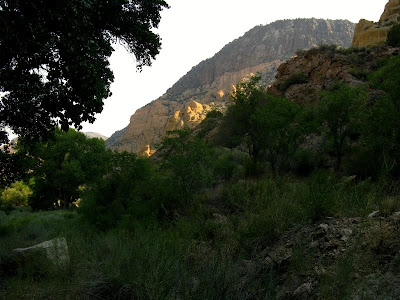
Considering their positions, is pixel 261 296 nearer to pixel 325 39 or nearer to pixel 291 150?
pixel 291 150

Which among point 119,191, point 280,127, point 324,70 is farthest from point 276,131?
point 324,70

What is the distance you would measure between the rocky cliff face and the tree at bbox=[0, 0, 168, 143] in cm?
9005

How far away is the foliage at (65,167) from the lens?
2570 centimetres

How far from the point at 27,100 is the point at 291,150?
46.5ft

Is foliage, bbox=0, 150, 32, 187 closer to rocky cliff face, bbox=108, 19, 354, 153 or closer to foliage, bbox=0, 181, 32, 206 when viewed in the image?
foliage, bbox=0, 181, 32, 206

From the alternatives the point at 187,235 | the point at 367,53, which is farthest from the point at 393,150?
the point at 367,53

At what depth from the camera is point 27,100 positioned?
6.14 meters

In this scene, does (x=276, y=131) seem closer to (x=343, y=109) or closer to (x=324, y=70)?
(x=343, y=109)

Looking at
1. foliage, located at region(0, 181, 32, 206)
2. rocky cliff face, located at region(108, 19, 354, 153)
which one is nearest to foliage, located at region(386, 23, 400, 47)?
foliage, located at region(0, 181, 32, 206)

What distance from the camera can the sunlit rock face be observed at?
38.2 m

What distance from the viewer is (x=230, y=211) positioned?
9672 millimetres

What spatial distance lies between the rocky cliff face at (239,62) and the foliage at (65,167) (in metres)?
68.0

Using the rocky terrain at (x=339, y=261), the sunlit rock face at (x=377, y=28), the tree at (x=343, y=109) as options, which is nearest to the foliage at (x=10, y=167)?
the rocky terrain at (x=339, y=261)

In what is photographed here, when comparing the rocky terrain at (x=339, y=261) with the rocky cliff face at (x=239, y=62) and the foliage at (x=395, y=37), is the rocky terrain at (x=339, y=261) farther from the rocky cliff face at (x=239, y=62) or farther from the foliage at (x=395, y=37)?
the rocky cliff face at (x=239, y=62)
